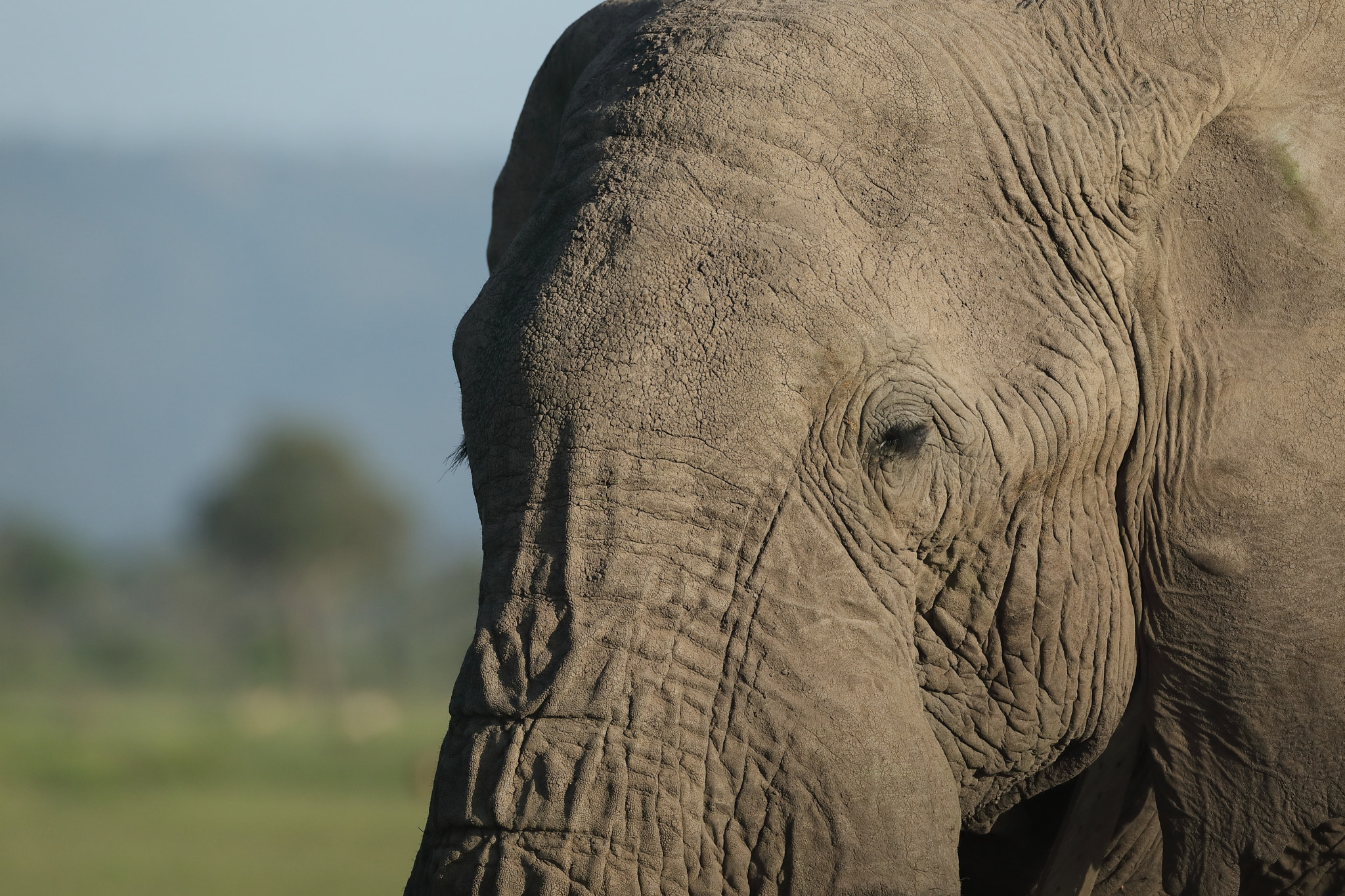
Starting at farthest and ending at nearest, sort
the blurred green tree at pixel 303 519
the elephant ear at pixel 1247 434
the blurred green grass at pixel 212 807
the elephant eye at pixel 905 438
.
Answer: the blurred green tree at pixel 303 519 → the blurred green grass at pixel 212 807 → the elephant ear at pixel 1247 434 → the elephant eye at pixel 905 438

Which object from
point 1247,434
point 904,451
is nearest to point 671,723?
point 904,451

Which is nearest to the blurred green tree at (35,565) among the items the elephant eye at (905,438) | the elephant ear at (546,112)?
the elephant ear at (546,112)

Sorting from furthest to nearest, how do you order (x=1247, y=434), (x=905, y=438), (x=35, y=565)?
(x=35, y=565) → (x=1247, y=434) → (x=905, y=438)

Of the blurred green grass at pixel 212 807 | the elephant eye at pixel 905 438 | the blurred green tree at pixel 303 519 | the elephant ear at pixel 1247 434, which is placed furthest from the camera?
the blurred green tree at pixel 303 519

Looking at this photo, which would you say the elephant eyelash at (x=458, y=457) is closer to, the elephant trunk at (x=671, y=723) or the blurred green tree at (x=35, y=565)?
the elephant trunk at (x=671, y=723)

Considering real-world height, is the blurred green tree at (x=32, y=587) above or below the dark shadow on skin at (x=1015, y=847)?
above

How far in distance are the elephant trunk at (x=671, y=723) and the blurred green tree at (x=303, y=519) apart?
6713cm

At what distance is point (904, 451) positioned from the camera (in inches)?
105

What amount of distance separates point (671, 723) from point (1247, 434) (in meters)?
1.21

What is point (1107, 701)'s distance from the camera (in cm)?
299

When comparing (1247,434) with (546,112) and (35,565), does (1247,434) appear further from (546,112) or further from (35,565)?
(35,565)

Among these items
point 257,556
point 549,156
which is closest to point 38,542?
point 257,556

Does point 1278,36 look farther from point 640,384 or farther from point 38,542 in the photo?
point 38,542

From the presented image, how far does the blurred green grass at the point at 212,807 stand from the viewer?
14.5 meters
